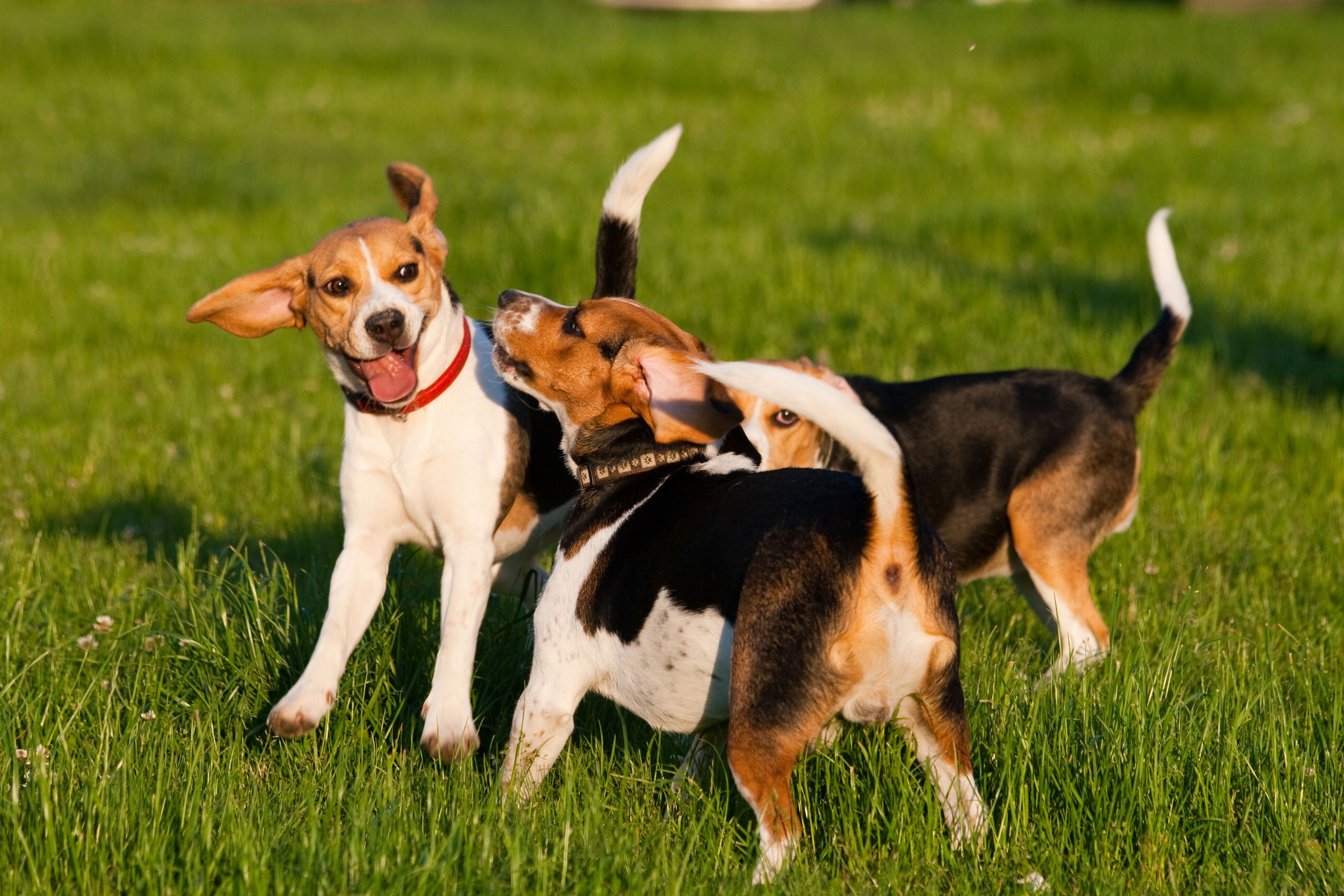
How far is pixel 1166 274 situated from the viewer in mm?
5066

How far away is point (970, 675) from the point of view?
418 centimetres

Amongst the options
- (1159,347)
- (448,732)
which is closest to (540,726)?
(448,732)

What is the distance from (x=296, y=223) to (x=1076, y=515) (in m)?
7.47

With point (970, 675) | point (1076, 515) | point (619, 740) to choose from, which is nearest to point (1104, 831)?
point (970, 675)

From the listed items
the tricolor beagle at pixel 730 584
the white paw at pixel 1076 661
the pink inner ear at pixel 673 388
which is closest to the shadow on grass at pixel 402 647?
the tricolor beagle at pixel 730 584

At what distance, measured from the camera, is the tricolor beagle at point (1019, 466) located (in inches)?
189

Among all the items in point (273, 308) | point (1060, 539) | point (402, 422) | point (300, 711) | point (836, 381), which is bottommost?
point (1060, 539)

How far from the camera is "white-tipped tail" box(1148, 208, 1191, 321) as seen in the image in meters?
5.03

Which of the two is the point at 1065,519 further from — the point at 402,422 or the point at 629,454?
the point at 402,422

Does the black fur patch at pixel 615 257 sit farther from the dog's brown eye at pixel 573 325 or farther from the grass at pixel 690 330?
the grass at pixel 690 330

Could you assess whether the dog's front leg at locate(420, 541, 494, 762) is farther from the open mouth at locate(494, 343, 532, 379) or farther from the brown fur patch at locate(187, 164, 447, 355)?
the brown fur patch at locate(187, 164, 447, 355)

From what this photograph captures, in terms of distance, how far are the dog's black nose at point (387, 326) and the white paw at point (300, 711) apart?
103 centimetres

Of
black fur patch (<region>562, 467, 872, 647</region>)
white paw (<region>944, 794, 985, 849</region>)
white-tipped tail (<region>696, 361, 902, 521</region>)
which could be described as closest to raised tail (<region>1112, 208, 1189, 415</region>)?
black fur patch (<region>562, 467, 872, 647</region>)

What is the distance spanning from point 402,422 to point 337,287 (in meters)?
0.46
